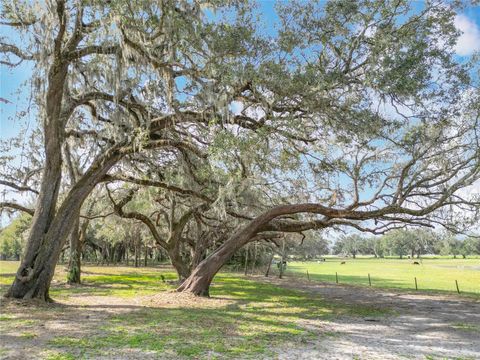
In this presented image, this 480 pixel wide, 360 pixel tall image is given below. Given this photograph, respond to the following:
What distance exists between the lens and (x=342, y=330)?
779 cm

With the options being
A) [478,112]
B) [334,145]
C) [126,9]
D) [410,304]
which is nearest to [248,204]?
[334,145]

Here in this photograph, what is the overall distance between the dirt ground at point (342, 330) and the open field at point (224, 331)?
0.02 meters

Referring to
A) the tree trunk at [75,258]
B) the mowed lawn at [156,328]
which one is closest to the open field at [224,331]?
the mowed lawn at [156,328]

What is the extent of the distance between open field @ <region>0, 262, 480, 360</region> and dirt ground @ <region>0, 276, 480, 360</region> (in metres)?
0.02

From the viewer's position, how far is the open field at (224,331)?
549 cm

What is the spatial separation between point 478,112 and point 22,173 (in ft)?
51.7

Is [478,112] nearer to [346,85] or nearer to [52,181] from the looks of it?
[346,85]

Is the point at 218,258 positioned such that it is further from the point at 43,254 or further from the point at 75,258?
the point at 75,258

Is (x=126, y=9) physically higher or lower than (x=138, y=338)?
higher

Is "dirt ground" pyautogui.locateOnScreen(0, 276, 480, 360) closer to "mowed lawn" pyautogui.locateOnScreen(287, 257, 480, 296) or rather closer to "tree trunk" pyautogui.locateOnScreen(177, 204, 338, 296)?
"tree trunk" pyautogui.locateOnScreen(177, 204, 338, 296)

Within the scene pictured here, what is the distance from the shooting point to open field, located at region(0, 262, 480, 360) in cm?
549

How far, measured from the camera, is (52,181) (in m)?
9.80

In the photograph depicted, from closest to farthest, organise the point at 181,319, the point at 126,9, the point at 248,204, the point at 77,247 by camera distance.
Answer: the point at 126,9 → the point at 181,319 → the point at 248,204 → the point at 77,247

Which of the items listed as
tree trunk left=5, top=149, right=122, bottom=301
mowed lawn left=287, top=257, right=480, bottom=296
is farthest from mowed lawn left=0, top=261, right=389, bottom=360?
mowed lawn left=287, top=257, right=480, bottom=296
